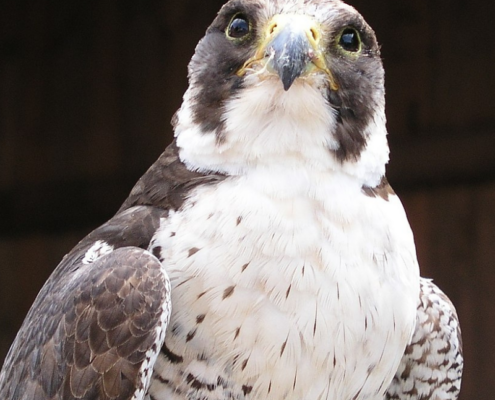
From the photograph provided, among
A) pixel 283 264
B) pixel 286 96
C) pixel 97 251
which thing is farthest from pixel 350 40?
pixel 97 251

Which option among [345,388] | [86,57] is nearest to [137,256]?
[345,388]

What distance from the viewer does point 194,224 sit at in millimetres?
2213

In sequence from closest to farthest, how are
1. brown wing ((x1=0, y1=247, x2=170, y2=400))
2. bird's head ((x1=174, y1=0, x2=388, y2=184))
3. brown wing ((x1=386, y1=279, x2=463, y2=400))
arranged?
brown wing ((x1=0, y1=247, x2=170, y2=400)), bird's head ((x1=174, y1=0, x2=388, y2=184)), brown wing ((x1=386, y1=279, x2=463, y2=400))

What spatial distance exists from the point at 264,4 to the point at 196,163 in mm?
434

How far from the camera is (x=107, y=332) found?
2.11 m

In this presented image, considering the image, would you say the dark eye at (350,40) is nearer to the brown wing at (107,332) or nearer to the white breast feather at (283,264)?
the white breast feather at (283,264)

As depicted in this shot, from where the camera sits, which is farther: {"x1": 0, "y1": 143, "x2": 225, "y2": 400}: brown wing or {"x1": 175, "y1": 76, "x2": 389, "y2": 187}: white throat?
{"x1": 175, "y1": 76, "x2": 389, "y2": 187}: white throat

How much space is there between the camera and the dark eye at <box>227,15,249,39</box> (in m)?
2.33

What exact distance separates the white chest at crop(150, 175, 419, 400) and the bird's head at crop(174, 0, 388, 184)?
3.2 inches

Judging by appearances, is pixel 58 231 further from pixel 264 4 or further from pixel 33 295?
pixel 264 4

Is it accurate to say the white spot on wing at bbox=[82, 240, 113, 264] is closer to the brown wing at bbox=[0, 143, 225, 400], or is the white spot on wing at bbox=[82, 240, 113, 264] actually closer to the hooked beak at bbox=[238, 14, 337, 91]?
the brown wing at bbox=[0, 143, 225, 400]

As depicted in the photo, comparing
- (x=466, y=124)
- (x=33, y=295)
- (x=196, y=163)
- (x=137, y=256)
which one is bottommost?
(x=33, y=295)

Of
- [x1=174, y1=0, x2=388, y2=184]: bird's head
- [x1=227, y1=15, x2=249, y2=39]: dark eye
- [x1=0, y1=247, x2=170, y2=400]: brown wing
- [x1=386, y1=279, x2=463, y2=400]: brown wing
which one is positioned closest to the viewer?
[x1=0, y1=247, x2=170, y2=400]: brown wing

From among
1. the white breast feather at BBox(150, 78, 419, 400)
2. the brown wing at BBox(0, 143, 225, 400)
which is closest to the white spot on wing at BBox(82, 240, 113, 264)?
the brown wing at BBox(0, 143, 225, 400)
